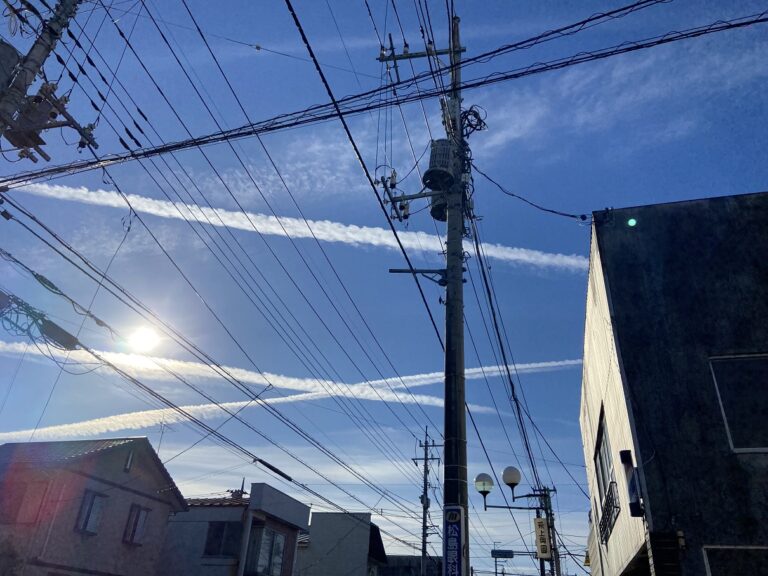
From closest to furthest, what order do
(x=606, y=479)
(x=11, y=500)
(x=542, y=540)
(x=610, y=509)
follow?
(x=610, y=509) → (x=606, y=479) → (x=11, y=500) → (x=542, y=540)

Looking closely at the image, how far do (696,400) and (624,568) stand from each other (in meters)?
4.50

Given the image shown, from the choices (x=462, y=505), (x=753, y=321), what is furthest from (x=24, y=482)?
(x=753, y=321)

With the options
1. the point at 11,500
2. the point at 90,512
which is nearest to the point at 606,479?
the point at 90,512

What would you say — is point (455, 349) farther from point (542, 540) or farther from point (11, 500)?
point (542, 540)

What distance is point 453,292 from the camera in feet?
31.0

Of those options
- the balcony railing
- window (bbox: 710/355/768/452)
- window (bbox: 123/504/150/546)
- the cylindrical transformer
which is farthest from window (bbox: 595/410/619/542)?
window (bbox: 123/504/150/546)

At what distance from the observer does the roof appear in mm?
18281

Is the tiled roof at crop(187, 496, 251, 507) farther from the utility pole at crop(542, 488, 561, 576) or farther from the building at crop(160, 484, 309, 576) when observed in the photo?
the utility pole at crop(542, 488, 561, 576)

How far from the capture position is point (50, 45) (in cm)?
969

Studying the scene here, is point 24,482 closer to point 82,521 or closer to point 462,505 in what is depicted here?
point 82,521

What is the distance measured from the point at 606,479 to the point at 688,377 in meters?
6.52

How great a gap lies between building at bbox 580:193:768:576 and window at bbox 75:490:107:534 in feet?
56.6

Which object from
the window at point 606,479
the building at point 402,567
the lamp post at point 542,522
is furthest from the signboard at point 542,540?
the building at point 402,567

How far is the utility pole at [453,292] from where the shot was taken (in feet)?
→ 25.2
